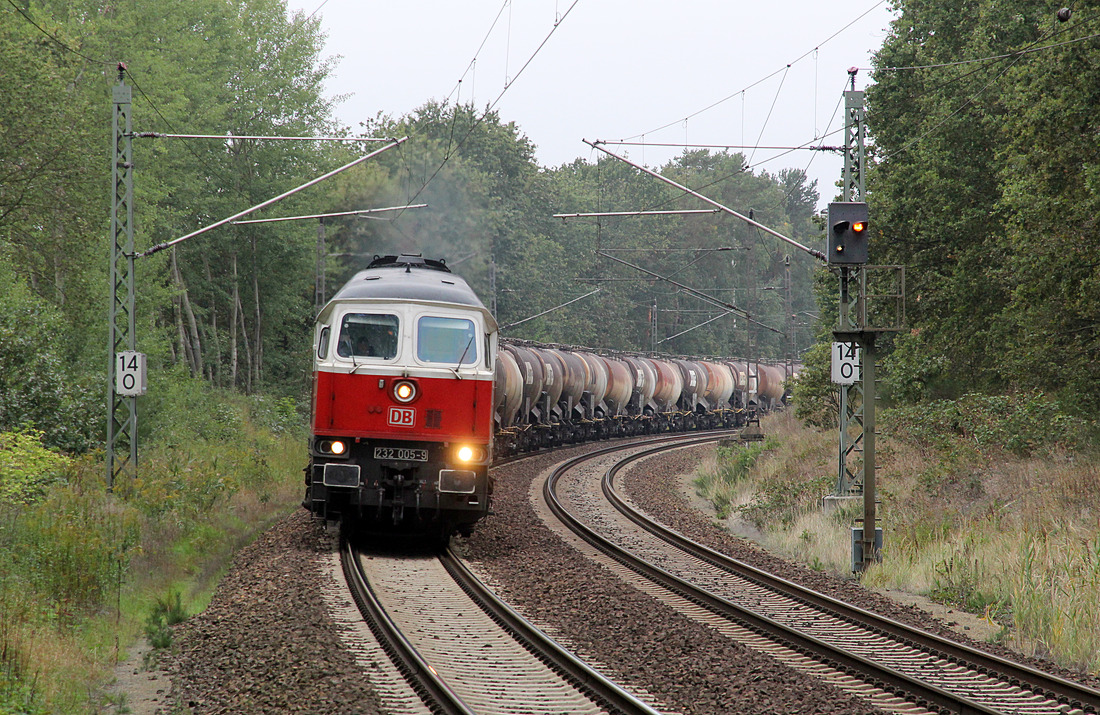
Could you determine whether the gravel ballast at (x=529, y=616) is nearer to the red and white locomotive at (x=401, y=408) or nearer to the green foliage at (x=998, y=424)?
the red and white locomotive at (x=401, y=408)

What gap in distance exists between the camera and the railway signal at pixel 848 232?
515 inches

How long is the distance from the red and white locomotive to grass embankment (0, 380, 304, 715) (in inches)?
80.6

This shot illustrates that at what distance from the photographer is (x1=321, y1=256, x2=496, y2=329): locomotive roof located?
12.8 meters

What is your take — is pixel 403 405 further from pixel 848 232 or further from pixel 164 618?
pixel 848 232

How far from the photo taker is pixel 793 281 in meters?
97.0

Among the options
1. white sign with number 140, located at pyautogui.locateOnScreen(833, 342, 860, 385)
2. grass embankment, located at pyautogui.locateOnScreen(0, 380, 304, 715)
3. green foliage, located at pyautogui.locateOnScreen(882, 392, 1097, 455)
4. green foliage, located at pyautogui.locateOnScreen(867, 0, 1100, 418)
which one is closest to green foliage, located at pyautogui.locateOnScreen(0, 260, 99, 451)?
grass embankment, located at pyautogui.locateOnScreen(0, 380, 304, 715)

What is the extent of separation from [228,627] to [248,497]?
8.33m

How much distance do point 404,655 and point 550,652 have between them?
3.92 feet

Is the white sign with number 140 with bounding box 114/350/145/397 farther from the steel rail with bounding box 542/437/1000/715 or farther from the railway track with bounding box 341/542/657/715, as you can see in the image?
the steel rail with bounding box 542/437/1000/715

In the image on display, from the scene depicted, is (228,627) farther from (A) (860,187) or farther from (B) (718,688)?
(A) (860,187)

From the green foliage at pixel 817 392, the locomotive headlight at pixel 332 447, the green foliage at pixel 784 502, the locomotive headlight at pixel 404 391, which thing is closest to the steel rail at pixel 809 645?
the locomotive headlight at pixel 404 391

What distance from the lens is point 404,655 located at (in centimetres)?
778

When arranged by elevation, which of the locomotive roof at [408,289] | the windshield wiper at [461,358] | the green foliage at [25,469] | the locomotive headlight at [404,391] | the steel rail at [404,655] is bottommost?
the steel rail at [404,655]

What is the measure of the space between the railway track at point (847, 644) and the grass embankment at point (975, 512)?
1.08 meters
